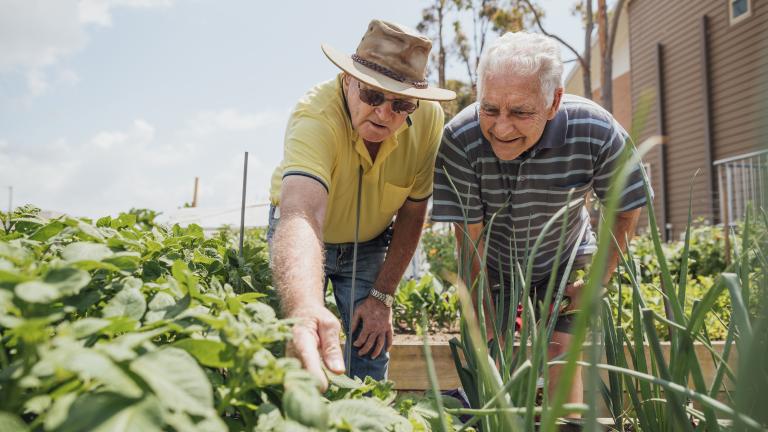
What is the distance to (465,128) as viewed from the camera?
2322 mm

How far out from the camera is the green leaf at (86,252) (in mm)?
782

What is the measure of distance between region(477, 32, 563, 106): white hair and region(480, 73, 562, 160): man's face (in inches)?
1.0

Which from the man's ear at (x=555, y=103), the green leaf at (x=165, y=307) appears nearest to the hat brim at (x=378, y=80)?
the man's ear at (x=555, y=103)

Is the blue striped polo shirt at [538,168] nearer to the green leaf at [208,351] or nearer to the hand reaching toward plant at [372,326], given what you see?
the hand reaching toward plant at [372,326]

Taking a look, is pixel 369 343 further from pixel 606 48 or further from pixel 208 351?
pixel 606 48

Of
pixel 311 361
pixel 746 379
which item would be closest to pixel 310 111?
pixel 311 361

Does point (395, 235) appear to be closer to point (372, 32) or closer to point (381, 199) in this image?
point (381, 199)

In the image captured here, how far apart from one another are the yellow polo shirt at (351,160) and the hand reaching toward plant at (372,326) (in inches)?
13.5

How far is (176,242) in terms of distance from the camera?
51.1 inches

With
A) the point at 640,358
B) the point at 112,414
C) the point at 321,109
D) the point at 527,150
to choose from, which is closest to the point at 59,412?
the point at 112,414

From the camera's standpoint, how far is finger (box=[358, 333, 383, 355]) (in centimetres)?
240

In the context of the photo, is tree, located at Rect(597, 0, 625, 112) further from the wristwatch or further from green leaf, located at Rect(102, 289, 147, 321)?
green leaf, located at Rect(102, 289, 147, 321)

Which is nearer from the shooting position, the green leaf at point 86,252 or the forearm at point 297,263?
the green leaf at point 86,252

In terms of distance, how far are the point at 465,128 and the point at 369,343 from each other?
37.0 inches
